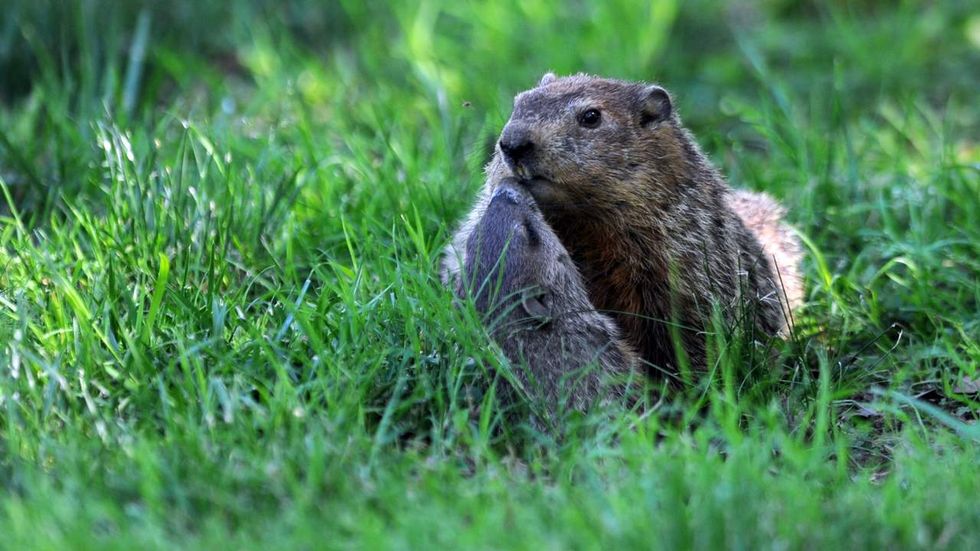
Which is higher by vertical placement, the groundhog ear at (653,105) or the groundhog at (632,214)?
the groundhog ear at (653,105)

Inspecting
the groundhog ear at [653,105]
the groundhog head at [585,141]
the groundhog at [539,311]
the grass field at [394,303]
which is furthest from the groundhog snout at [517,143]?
the groundhog ear at [653,105]

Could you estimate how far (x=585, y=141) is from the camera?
4.19 metres

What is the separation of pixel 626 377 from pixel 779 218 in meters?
1.55

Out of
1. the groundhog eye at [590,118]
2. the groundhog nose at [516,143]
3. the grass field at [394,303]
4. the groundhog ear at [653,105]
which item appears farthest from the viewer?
the groundhog ear at [653,105]

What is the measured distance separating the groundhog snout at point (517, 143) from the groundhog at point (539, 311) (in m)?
0.12

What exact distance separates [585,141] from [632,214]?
11.0 inches

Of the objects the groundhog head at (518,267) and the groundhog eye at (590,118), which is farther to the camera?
the groundhog eye at (590,118)

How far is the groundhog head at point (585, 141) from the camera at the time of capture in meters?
4.08

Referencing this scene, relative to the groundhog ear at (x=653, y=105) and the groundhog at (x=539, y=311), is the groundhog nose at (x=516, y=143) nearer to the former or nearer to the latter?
the groundhog at (x=539, y=311)

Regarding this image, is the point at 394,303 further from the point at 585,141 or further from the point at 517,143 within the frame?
the point at 585,141

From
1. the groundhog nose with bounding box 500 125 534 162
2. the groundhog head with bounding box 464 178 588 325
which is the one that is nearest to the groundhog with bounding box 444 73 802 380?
the groundhog nose with bounding box 500 125 534 162

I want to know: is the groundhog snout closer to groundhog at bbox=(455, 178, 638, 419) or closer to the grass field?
groundhog at bbox=(455, 178, 638, 419)

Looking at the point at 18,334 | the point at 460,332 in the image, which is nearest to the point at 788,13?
the point at 460,332

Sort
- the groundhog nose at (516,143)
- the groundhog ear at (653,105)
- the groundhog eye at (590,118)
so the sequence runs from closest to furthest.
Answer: the groundhog nose at (516,143) → the groundhog eye at (590,118) → the groundhog ear at (653,105)
